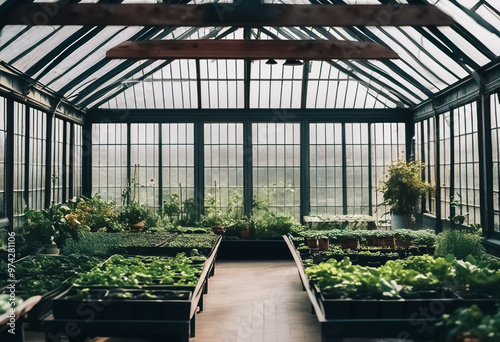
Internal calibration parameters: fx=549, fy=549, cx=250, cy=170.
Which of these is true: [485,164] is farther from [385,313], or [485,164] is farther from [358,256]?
[385,313]

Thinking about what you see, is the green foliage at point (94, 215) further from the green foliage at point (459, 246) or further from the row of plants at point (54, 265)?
the green foliage at point (459, 246)

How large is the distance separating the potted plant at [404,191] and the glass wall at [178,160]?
472cm

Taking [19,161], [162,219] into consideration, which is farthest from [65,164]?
[19,161]

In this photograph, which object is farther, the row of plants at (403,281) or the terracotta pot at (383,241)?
the terracotta pot at (383,241)

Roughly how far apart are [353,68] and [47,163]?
268 inches

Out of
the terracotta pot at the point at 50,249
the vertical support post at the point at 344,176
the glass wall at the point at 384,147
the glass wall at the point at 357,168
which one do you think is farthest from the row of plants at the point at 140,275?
the glass wall at the point at 384,147

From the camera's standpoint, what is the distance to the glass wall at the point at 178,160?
13.4 metres

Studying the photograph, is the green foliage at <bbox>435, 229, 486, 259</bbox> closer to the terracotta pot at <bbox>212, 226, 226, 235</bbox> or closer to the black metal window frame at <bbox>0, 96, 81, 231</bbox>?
the terracotta pot at <bbox>212, 226, 226, 235</bbox>

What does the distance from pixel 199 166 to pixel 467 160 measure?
Answer: 6.26 metres

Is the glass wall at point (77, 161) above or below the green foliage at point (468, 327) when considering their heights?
above

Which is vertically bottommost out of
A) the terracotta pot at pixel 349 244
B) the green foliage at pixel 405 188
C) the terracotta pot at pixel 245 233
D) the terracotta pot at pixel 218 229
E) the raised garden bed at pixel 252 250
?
the raised garden bed at pixel 252 250

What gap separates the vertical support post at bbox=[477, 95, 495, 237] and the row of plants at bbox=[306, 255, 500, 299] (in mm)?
3839

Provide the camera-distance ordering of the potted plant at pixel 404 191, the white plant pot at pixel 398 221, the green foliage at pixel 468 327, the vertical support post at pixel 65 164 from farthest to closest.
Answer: the vertical support post at pixel 65 164 → the white plant pot at pixel 398 221 → the potted plant at pixel 404 191 → the green foliage at pixel 468 327

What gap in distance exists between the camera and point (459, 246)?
295 inches
